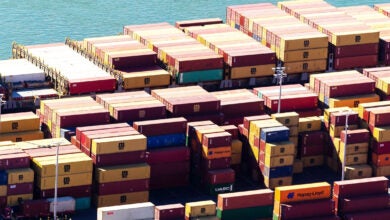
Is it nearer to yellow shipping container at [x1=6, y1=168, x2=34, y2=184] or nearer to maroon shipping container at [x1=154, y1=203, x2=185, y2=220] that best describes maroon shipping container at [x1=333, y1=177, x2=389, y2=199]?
maroon shipping container at [x1=154, y1=203, x2=185, y2=220]

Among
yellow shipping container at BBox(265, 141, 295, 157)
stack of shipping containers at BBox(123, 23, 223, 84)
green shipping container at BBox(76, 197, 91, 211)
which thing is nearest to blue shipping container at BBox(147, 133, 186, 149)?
yellow shipping container at BBox(265, 141, 295, 157)

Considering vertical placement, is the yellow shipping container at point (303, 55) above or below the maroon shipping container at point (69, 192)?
above

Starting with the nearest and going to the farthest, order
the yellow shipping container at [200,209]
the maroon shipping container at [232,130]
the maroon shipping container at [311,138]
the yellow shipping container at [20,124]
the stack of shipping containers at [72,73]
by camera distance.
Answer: the yellow shipping container at [200,209]
the yellow shipping container at [20,124]
the maroon shipping container at [232,130]
the maroon shipping container at [311,138]
the stack of shipping containers at [72,73]

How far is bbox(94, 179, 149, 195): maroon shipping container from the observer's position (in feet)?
465

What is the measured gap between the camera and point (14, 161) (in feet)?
453

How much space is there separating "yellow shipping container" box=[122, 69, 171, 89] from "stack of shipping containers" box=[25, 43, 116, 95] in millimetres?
2000

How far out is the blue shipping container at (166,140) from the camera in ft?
483

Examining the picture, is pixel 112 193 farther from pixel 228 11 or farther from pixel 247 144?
pixel 228 11

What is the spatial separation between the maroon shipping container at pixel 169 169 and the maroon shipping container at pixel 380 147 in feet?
66.2

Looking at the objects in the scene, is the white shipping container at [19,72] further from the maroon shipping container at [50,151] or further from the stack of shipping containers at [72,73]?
the maroon shipping container at [50,151]

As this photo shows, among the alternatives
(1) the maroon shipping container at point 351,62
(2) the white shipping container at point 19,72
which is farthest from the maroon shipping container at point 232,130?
(1) the maroon shipping container at point 351,62

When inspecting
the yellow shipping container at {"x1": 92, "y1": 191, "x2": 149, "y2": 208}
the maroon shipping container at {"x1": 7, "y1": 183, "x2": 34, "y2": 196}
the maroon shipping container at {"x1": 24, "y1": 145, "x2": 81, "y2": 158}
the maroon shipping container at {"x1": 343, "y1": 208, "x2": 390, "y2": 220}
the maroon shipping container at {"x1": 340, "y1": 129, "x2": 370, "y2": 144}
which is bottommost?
the yellow shipping container at {"x1": 92, "y1": 191, "x2": 149, "y2": 208}

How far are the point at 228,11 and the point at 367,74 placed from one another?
26.7 m

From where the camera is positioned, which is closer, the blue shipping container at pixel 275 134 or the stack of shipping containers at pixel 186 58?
the blue shipping container at pixel 275 134
